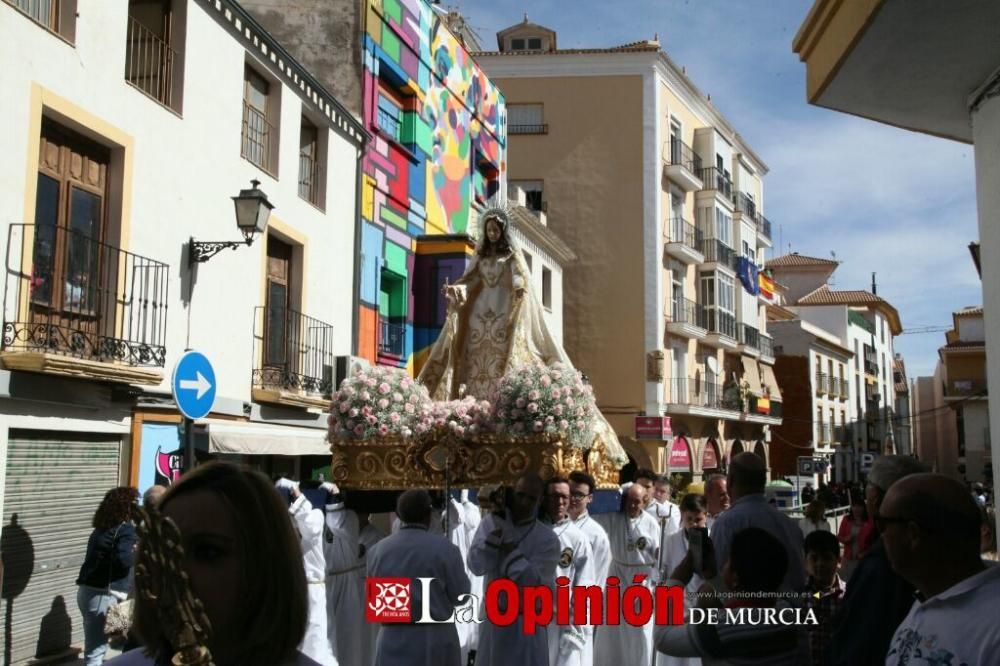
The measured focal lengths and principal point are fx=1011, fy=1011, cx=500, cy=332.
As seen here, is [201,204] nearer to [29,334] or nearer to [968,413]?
[29,334]

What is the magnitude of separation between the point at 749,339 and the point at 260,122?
86.1 ft

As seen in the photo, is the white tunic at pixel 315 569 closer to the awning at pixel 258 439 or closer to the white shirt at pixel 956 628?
the awning at pixel 258 439

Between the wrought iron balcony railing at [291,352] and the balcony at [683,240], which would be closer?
the wrought iron balcony railing at [291,352]

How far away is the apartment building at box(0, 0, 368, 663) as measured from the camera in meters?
9.23

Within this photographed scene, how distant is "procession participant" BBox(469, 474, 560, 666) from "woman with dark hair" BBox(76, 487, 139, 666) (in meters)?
3.19

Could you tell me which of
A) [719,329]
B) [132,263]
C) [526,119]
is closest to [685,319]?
[719,329]

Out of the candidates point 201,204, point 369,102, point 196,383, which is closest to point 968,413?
point 369,102

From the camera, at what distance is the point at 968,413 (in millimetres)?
48094

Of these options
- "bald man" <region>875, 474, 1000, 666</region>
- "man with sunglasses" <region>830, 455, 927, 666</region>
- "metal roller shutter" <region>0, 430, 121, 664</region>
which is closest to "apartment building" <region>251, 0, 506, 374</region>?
"metal roller shutter" <region>0, 430, 121, 664</region>

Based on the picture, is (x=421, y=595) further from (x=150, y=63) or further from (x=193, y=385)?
(x=150, y=63)

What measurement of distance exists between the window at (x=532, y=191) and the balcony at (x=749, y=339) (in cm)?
981

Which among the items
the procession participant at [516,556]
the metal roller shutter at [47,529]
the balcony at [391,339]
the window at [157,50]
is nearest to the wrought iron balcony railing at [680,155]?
the balcony at [391,339]

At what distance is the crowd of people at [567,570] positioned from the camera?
1.89 metres

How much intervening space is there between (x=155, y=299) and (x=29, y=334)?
6.85 ft
